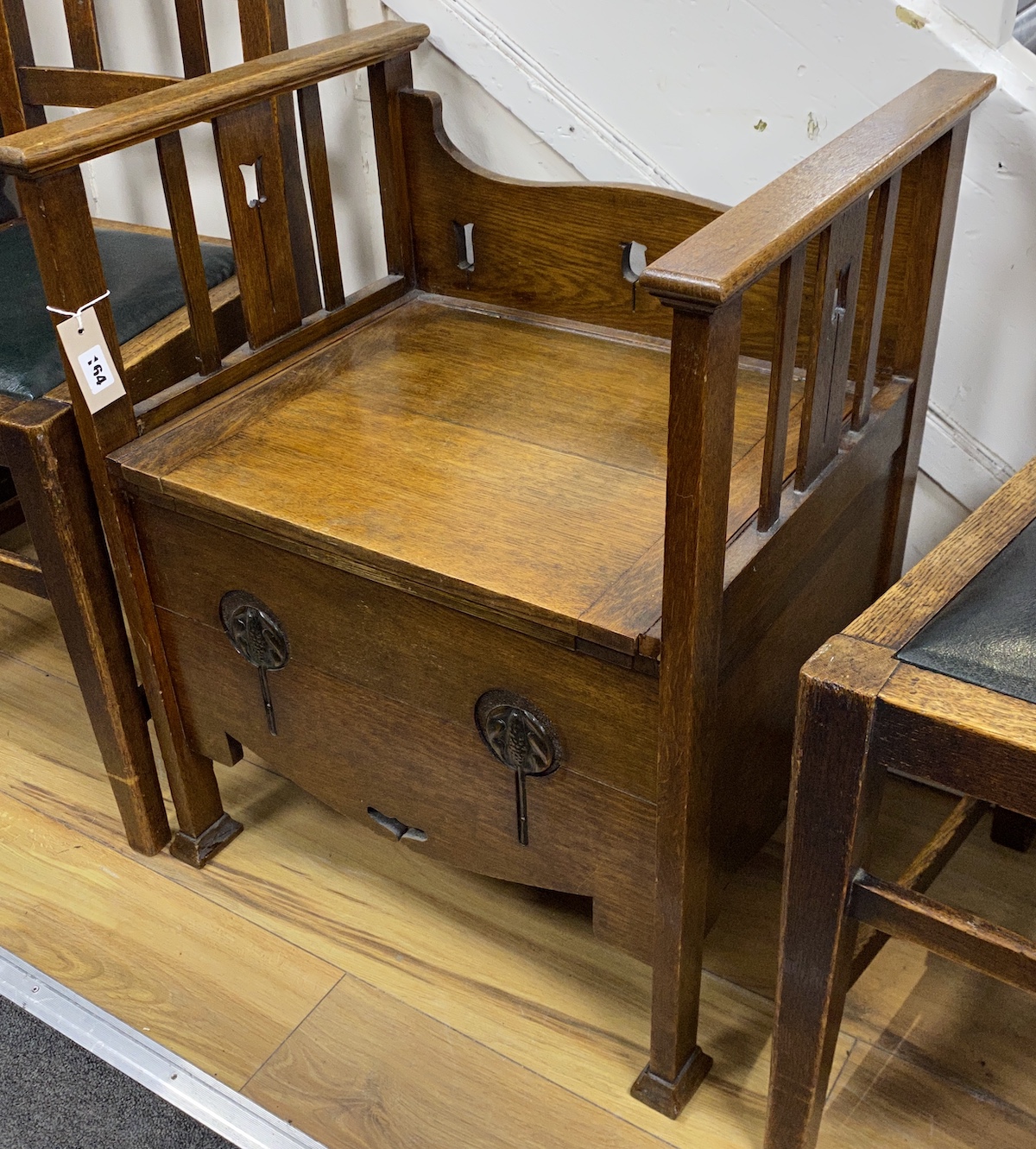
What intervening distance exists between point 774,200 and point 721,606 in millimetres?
256

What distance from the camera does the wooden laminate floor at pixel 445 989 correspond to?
3.35 feet

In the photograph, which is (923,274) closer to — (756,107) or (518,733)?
(756,107)

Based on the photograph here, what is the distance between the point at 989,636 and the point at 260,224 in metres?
0.74

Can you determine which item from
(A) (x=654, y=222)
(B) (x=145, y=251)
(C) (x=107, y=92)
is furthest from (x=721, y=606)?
(C) (x=107, y=92)

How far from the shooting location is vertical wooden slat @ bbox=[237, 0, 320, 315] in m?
1.19

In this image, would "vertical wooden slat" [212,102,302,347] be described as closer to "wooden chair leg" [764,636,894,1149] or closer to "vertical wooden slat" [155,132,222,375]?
"vertical wooden slat" [155,132,222,375]

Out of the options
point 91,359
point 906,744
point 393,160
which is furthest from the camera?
point 393,160

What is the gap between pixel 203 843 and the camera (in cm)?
128

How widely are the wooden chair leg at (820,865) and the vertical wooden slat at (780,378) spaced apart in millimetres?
132

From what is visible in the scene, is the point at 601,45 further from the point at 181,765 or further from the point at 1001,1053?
the point at 1001,1053

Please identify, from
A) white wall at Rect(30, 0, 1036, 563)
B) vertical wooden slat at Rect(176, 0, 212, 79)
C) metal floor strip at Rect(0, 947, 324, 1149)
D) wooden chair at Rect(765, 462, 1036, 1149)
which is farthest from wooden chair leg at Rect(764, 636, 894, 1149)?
vertical wooden slat at Rect(176, 0, 212, 79)

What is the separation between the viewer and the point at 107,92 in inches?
51.2

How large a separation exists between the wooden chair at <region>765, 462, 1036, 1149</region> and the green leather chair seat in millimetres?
741

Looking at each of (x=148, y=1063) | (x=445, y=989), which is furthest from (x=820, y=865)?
(x=148, y=1063)
